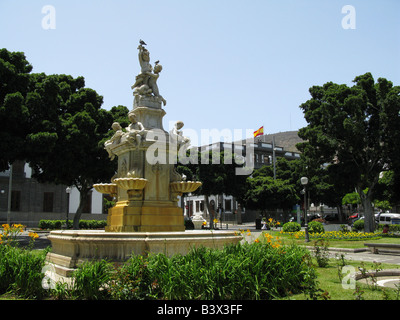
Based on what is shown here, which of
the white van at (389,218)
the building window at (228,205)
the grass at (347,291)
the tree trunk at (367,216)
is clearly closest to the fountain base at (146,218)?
the grass at (347,291)

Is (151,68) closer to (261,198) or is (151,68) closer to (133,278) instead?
(133,278)

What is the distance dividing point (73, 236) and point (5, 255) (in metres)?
1.78

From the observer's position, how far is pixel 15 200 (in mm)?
41875

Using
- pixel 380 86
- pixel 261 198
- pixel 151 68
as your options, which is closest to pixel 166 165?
pixel 151 68

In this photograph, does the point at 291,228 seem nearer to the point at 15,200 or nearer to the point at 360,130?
the point at 360,130

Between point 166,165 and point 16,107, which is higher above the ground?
point 16,107

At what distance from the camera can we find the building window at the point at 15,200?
41594mm

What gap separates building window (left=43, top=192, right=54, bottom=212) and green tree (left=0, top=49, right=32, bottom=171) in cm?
2411

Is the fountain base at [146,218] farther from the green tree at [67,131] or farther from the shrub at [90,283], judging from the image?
the green tree at [67,131]

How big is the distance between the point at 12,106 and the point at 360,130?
21371 mm

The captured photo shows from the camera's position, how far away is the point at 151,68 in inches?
473

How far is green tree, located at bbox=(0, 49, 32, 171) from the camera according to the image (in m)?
18.6

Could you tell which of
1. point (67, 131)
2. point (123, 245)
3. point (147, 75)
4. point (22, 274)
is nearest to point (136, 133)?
point (147, 75)

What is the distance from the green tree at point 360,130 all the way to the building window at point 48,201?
105ft
